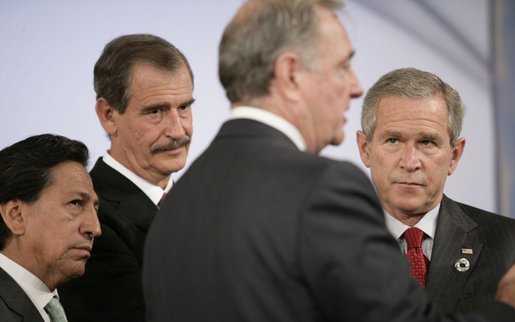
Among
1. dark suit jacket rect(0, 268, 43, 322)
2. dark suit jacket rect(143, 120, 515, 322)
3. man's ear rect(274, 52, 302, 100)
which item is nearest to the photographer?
dark suit jacket rect(143, 120, 515, 322)

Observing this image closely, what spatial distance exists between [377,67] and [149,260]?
9.89 ft

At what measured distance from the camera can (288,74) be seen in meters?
1.76

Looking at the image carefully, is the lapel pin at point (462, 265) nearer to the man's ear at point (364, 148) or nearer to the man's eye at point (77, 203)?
the man's ear at point (364, 148)

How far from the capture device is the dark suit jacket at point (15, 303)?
2.59 metres

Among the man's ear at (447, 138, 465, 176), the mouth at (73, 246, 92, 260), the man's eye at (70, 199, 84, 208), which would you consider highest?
the man's ear at (447, 138, 465, 176)

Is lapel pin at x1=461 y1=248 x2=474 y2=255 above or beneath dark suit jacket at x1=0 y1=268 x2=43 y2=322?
above

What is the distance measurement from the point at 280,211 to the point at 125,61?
1550 millimetres

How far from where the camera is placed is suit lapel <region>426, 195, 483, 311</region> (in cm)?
265

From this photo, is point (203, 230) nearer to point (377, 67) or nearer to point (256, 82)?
point (256, 82)

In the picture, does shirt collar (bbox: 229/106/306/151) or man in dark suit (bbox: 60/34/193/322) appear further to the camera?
man in dark suit (bbox: 60/34/193/322)

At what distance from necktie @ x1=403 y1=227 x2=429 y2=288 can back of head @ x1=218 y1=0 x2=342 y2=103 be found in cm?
111

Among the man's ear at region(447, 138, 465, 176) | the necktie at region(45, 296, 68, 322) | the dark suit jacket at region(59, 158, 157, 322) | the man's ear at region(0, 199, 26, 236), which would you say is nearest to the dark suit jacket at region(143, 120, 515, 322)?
the dark suit jacket at region(59, 158, 157, 322)

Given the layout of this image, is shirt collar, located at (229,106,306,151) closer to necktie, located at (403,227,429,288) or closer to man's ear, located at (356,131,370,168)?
necktie, located at (403,227,429,288)

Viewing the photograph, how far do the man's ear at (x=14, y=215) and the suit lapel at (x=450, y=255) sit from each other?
45.7 inches
